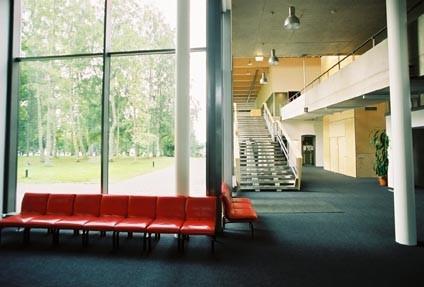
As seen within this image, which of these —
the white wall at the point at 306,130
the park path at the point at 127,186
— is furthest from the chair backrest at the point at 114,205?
the white wall at the point at 306,130

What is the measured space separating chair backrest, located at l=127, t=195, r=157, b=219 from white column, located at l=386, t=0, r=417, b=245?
3965mm

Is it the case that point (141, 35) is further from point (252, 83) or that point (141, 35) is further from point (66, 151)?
point (252, 83)

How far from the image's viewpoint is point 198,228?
3.89m

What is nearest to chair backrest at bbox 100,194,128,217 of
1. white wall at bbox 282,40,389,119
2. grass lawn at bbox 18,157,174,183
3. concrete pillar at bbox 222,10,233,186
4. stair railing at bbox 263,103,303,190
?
grass lawn at bbox 18,157,174,183

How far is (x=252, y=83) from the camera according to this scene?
24.0 metres

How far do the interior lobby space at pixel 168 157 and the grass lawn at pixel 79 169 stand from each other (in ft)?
0.10

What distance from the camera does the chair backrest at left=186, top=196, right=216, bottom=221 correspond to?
14.4 feet

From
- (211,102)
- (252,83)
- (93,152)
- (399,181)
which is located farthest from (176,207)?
(252,83)

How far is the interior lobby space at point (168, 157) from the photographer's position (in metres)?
3.66

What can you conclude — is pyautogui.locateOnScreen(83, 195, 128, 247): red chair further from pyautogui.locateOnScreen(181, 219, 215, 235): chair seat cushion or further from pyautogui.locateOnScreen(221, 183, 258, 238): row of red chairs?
pyautogui.locateOnScreen(221, 183, 258, 238): row of red chairs

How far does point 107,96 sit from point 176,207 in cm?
278

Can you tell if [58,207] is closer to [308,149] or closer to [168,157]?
[168,157]

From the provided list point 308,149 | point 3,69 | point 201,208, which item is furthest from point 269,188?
point 308,149

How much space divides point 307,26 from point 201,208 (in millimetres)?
6597
